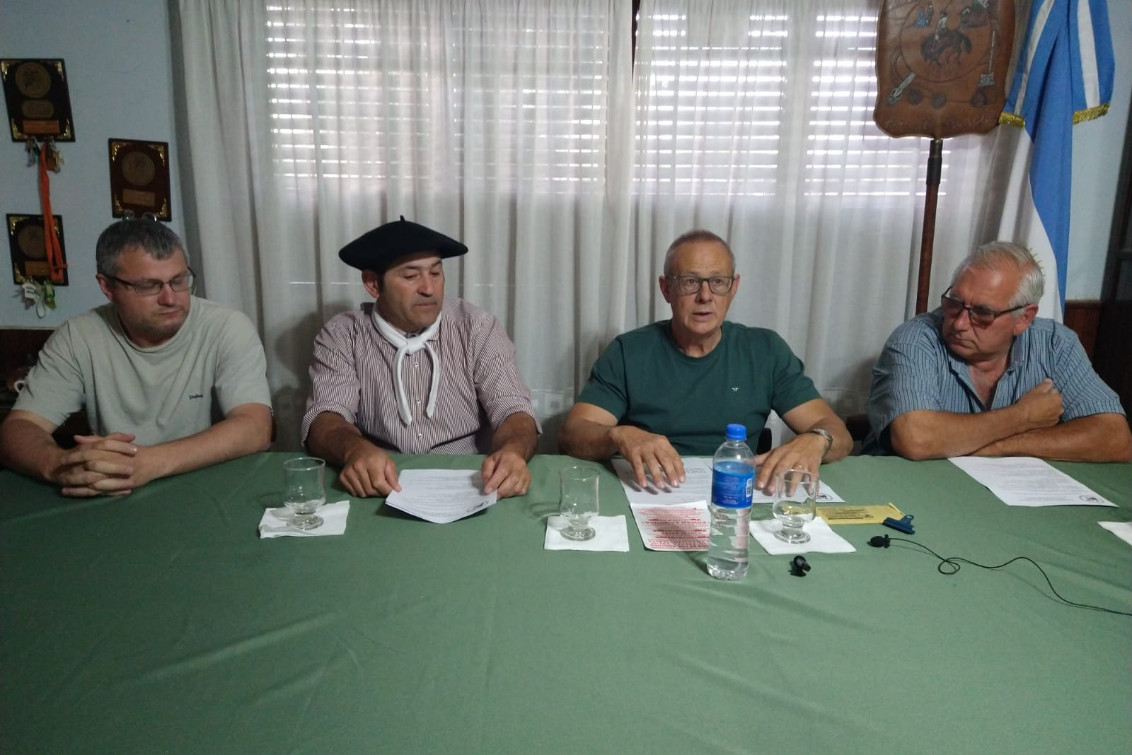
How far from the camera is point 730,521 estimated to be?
129 cm

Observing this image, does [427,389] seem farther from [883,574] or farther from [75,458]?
[883,574]

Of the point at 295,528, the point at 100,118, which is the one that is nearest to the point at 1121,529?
the point at 295,528

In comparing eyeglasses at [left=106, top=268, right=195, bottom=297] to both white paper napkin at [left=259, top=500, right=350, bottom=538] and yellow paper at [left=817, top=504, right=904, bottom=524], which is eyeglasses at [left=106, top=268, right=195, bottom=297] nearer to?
white paper napkin at [left=259, top=500, right=350, bottom=538]

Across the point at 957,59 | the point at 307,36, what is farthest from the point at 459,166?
the point at 957,59

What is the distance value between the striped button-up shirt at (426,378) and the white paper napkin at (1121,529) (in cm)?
146

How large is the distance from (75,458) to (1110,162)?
381 cm

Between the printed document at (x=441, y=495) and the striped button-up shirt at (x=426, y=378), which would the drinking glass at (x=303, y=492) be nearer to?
the printed document at (x=441, y=495)

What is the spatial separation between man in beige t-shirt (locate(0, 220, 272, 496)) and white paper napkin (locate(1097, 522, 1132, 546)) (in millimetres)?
2044

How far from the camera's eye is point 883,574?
1.27 m

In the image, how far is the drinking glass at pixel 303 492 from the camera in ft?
4.70

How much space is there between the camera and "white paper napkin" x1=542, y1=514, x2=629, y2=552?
1.34 meters

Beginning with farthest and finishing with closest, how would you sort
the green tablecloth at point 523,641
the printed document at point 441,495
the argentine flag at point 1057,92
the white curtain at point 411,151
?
the white curtain at point 411,151, the argentine flag at point 1057,92, the printed document at point 441,495, the green tablecloth at point 523,641

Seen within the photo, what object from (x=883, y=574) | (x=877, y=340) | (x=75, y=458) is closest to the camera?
(x=883, y=574)

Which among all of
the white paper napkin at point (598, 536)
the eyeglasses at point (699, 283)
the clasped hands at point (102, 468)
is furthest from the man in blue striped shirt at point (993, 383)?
the clasped hands at point (102, 468)
